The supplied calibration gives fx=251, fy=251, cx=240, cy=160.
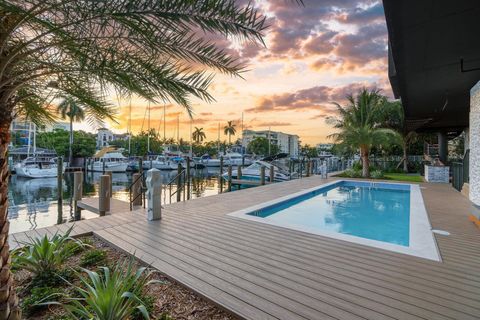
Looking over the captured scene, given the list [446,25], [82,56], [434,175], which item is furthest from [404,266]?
[434,175]

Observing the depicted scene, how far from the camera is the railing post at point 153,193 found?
5.41 m

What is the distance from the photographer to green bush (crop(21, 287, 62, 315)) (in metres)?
2.42

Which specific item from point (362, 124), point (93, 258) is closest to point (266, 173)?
point (362, 124)

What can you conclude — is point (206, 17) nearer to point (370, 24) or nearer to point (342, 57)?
point (370, 24)

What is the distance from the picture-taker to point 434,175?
500 inches

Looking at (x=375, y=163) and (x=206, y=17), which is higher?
(x=206, y=17)

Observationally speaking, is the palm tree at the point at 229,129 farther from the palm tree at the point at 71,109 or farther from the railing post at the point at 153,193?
the palm tree at the point at 71,109

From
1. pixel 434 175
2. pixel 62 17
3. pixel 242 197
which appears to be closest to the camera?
pixel 62 17

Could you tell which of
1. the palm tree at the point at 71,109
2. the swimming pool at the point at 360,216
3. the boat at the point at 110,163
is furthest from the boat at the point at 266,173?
the boat at the point at 110,163

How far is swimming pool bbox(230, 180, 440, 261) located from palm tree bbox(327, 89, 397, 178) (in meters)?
3.21

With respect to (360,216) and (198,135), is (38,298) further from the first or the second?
(198,135)

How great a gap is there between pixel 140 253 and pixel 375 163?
20880 millimetres

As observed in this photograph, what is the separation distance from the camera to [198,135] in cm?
7112

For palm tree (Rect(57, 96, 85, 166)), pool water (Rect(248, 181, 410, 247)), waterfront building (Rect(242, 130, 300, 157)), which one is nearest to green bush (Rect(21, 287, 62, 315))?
palm tree (Rect(57, 96, 85, 166))
